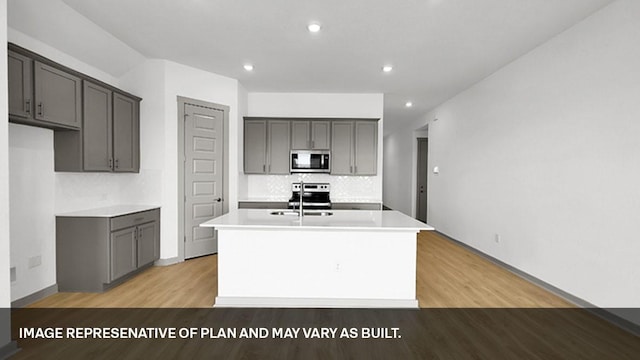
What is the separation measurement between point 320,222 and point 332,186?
9.21 feet

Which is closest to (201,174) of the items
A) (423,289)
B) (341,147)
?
(341,147)

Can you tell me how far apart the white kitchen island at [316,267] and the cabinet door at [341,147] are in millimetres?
2598

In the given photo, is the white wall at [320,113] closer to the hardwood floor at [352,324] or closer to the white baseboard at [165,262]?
the white baseboard at [165,262]

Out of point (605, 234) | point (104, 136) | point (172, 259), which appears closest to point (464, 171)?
point (605, 234)

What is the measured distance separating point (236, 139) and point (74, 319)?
310 cm

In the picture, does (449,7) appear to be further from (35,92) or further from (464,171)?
(35,92)

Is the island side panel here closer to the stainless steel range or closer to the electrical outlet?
the electrical outlet

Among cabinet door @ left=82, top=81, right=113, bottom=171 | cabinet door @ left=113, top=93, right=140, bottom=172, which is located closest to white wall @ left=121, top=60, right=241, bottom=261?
cabinet door @ left=113, top=93, right=140, bottom=172

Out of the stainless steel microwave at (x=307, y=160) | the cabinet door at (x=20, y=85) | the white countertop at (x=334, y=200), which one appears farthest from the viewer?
the stainless steel microwave at (x=307, y=160)

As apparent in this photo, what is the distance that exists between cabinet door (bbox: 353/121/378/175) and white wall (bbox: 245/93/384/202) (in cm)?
24

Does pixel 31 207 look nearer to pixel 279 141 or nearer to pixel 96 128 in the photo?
pixel 96 128

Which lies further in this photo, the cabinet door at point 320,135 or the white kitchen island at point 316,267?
the cabinet door at point 320,135

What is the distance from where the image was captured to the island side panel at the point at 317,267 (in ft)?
9.53

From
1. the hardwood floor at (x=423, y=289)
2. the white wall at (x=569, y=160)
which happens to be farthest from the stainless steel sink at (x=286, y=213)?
the white wall at (x=569, y=160)
